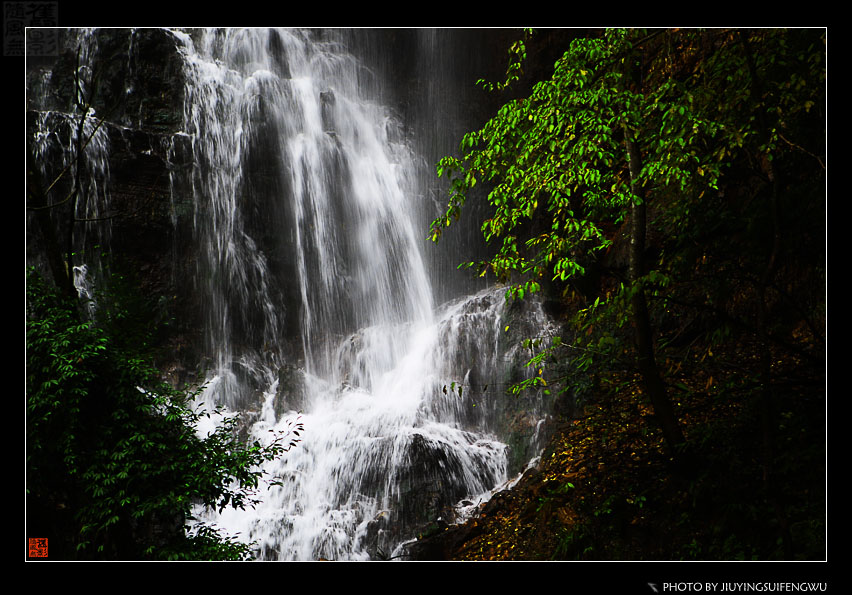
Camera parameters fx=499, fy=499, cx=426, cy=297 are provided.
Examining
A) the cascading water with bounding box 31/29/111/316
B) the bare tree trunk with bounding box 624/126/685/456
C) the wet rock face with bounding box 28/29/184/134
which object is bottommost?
the bare tree trunk with bounding box 624/126/685/456

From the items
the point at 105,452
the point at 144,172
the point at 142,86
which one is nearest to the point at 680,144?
the point at 105,452

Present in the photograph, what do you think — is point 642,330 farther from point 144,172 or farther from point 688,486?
point 144,172

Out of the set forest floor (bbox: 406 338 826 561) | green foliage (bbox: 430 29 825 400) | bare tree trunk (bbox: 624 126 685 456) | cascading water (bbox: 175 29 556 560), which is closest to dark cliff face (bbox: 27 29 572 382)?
cascading water (bbox: 175 29 556 560)

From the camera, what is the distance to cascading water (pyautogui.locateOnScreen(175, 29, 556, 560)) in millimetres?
7414

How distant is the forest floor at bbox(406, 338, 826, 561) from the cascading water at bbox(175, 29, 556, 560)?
5.62ft

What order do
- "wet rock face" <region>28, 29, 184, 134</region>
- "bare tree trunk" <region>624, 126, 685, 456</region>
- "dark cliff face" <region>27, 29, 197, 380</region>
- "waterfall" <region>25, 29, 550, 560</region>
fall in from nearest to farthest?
"bare tree trunk" <region>624, 126, 685, 456</region>, "waterfall" <region>25, 29, 550, 560</region>, "wet rock face" <region>28, 29, 184, 134</region>, "dark cliff face" <region>27, 29, 197, 380</region>

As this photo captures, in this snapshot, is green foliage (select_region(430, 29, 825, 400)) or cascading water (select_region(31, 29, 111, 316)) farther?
cascading water (select_region(31, 29, 111, 316))

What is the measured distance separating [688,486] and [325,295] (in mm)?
8105

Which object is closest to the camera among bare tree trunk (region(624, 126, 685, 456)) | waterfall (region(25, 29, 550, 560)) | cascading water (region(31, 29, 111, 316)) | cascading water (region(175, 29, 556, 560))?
bare tree trunk (region(624, 126, 685, 456))

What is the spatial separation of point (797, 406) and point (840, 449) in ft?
1.17

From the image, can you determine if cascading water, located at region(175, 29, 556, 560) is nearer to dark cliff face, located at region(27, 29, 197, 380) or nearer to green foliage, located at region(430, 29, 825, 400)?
dark cliff face, located at region(27, 29, 197, 380)

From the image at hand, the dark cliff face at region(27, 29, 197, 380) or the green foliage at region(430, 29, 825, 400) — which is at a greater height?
the dark cliff face at region(27, 29, 197, 380)

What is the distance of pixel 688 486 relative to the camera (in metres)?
3.99

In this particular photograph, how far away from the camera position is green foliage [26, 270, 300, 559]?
12.7ft
